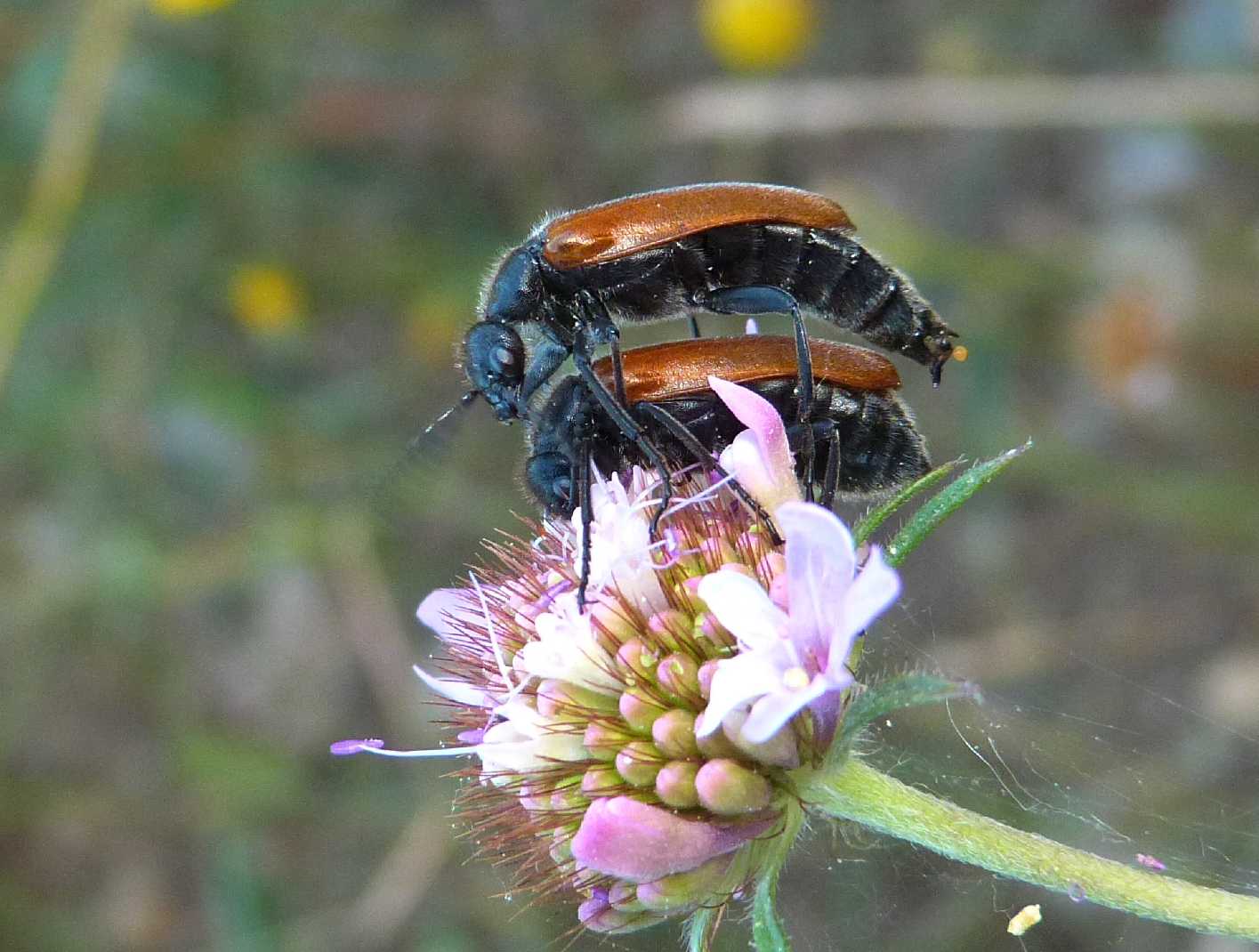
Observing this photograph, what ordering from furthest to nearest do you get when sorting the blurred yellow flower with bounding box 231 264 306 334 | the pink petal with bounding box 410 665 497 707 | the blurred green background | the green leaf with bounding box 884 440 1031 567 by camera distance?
the blurred yellow flower with bounding box 231 264 306 334 < the blurred green background < the pink petal with bounding box 410 665 497 707 < the green leaf with bounding box 884 440 1031 567

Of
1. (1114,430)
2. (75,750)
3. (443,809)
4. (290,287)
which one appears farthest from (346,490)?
(1114,430)

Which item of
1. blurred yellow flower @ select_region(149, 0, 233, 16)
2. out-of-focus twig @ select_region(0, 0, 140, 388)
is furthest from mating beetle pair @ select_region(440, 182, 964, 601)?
out-of-focus twig @ select_region(0, 0, 140, 388)

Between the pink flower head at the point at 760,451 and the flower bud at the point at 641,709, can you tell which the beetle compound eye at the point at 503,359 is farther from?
the flower bud at the point at 641,709

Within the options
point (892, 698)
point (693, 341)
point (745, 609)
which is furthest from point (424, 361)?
point (892, 698)

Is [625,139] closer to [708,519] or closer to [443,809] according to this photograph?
[443,809]

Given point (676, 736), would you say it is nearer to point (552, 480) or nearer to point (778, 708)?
point (778, 708)

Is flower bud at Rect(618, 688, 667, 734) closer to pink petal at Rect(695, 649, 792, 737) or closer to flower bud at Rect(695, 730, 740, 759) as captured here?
flower bud at Rect(695, 730, 740, 759)

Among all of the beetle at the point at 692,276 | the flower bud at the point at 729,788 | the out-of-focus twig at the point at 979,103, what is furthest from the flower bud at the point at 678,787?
the out-of-focus twig at the point at 979,103
